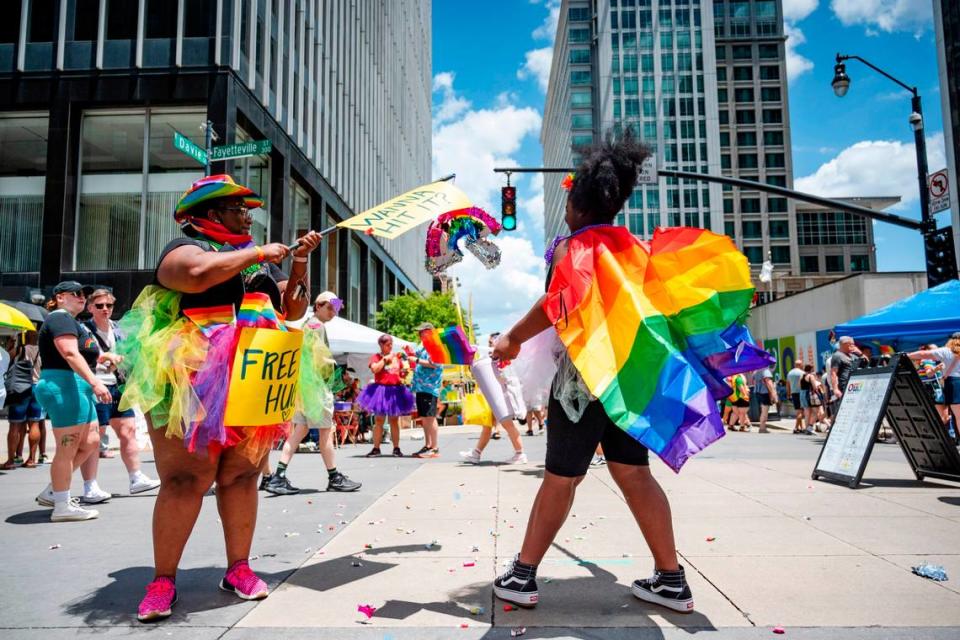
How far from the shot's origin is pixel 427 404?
10.6 m

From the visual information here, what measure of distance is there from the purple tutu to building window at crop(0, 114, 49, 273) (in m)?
15.0

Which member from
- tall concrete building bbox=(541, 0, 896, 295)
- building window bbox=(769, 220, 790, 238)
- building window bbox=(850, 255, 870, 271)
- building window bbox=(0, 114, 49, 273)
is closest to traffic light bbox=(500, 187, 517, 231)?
building window bbox=(0, 114, 49, 273)

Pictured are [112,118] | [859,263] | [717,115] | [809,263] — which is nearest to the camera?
[112,118]

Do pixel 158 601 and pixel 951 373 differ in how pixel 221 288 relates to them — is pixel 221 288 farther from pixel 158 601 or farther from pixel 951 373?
pixel 951 373

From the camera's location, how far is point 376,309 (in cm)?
4097

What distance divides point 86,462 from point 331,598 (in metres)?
4.05

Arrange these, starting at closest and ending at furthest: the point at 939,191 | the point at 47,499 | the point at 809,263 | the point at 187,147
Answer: the point at 47,499 < the point at 187,147 < the point at 939,191 < the point at 809,263

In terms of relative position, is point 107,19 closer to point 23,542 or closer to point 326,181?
point 326,181

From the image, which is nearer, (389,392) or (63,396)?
(63,396)

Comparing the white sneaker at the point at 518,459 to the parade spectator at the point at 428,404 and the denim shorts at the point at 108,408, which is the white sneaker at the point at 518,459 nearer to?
the parade spectator at the point at 428,404

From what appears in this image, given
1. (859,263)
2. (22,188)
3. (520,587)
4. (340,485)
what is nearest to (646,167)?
(520,587)

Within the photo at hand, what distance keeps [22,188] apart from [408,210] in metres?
21.8

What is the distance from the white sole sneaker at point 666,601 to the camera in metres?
2.85

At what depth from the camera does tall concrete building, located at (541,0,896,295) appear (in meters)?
80.6
